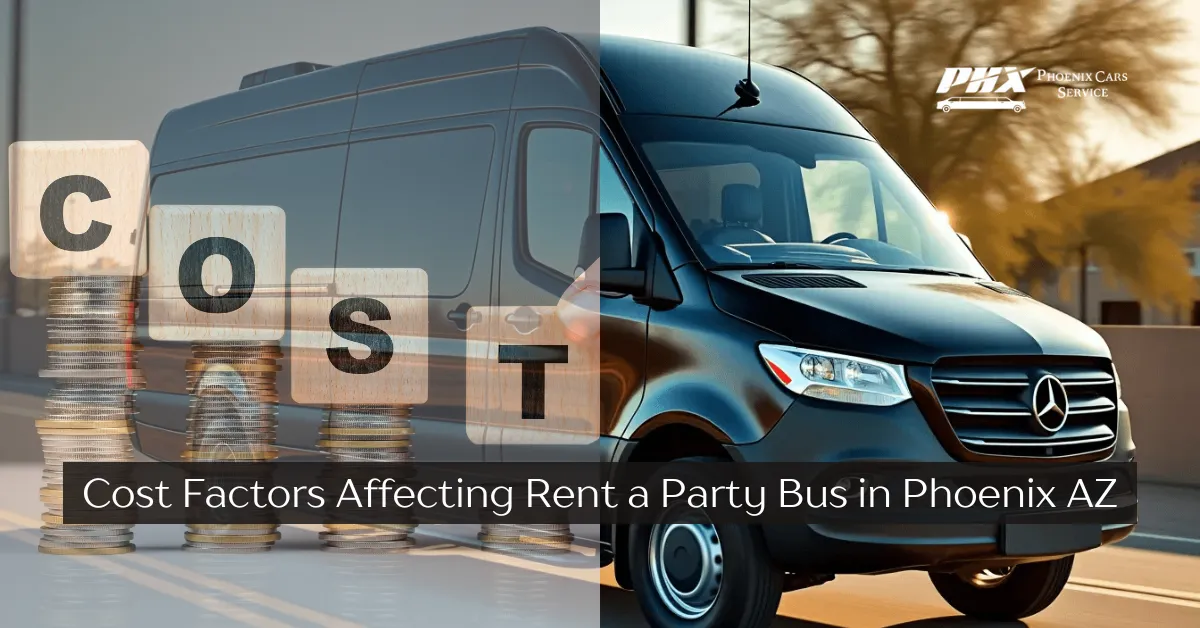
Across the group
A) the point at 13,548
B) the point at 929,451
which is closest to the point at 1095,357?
the point at 929,451

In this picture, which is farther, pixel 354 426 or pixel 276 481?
pixel 276 481

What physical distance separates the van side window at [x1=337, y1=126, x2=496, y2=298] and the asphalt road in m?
1.45

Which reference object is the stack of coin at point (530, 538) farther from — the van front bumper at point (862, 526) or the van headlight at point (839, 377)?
the van headlight at point (839, 377)

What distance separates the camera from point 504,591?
25.4ft

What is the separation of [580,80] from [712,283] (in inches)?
51.4

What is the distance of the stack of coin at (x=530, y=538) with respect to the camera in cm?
753

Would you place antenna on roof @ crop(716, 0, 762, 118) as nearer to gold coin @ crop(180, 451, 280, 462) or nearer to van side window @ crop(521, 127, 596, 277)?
van side window @ crop(521, 127, 596, 277)

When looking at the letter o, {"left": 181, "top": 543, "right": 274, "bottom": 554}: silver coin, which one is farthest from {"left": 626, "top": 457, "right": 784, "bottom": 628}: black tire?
the letter o

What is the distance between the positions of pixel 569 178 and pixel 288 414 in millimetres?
2571

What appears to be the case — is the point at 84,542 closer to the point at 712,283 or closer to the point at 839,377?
the point at 712,283

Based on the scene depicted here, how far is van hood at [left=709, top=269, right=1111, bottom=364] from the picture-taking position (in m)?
5.98

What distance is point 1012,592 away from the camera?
7328 mm

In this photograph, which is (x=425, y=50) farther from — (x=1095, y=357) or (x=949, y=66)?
(x=949, y=66)

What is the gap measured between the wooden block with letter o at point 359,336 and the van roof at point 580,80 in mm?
902
